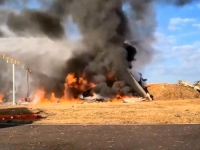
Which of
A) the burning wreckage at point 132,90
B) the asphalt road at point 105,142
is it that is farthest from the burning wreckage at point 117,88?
the asphalt road at point 105,142

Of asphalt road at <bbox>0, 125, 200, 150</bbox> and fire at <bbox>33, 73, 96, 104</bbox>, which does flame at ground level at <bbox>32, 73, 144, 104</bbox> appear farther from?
asphalt road at <bbox>0, 125, 200, 150</bbox>

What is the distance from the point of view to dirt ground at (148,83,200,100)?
45625 millimetres

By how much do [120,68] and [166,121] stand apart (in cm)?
2675

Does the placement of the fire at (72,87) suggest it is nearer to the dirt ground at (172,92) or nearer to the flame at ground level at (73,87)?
the flame at ground level at (73,87)

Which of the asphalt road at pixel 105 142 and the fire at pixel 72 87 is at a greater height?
the fire at pixel 72 87

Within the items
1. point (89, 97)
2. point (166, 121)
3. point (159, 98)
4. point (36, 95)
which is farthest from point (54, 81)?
point (166, 121)

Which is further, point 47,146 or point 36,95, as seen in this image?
point 36,95

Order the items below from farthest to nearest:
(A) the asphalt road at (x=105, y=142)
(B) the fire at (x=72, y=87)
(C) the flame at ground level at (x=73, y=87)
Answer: (B) the fire at (x=72, y=87), (C) the flame at ground level at (x=73, y=87), (A) the asphalt road at (x=105, y=142)

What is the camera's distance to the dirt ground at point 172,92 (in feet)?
150

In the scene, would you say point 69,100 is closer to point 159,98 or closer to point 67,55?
point 67,55

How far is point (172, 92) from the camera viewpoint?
46.6 meters

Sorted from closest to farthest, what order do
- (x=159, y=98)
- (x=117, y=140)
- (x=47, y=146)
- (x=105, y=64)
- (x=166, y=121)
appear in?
(x=47, y=146), (x=117, y=140), (x=166, y=121), (x=159, y=98), (x=105, y=64)

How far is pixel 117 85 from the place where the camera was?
46.4 metres

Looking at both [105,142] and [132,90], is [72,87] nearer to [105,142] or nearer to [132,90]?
[132,90]
